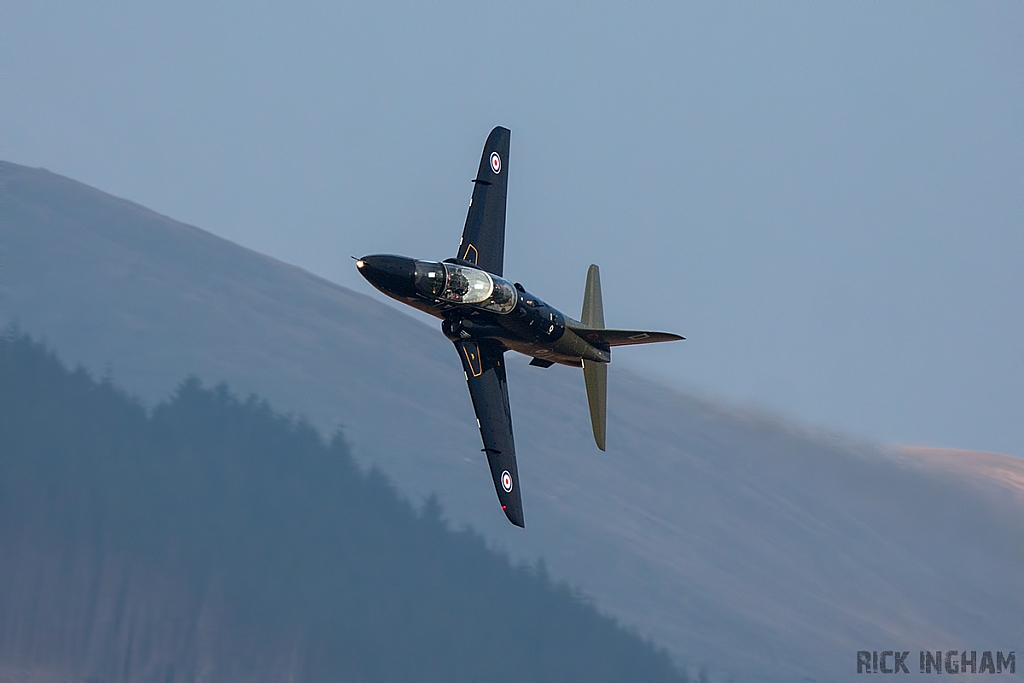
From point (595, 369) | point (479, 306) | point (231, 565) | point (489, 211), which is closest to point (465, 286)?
point (479, 306)

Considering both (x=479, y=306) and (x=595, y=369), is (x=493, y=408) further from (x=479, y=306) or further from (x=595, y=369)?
(x=595, y=369)

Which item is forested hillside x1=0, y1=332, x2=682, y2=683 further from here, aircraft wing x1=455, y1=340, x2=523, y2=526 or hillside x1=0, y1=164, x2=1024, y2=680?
aircraft wing x1=455, y1=340, x2=523, y2=526

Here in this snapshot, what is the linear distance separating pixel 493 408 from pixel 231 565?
8802cm

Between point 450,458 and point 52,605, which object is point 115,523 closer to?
point 52,605

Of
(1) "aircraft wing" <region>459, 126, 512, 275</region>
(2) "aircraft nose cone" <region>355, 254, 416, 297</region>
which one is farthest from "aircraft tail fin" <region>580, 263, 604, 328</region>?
(2) "aircraft nose cone" <region>355, 254, 416, 297</region>

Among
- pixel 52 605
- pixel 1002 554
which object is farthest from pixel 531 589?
pixel 52 605

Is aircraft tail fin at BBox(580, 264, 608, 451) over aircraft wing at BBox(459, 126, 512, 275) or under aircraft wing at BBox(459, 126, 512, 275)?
under

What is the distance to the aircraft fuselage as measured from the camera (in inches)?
1375

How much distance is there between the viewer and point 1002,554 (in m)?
89.2

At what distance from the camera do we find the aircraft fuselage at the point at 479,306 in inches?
1375

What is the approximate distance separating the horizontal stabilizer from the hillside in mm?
52522

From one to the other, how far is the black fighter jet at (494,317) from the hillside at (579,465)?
52.7 meters

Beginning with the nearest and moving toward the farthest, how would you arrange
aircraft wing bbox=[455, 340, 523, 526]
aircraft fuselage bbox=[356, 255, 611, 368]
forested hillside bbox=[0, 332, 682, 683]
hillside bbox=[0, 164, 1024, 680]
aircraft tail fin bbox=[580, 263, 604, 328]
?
aircraft fuselage bbox=[356, 255, 611, 368] → aircraft wing bbox=[455, 340, 523, 526] → aircraft tail fin bbox=[580, 263, 604, 328] → hillside bbox=[0, 164, 1024, 680] → forested hillside bbox=[0, 332, 682, 683]

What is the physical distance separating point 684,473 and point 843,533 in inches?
932
